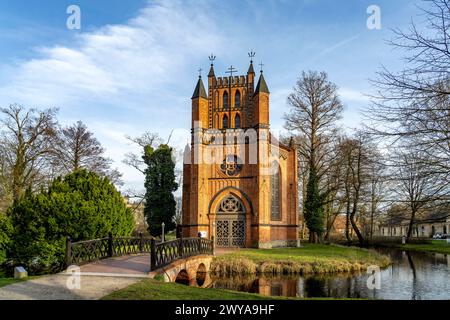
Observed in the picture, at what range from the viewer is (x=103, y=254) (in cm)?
1565

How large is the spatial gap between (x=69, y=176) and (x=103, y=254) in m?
4.65

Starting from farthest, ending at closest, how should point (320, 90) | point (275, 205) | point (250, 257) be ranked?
point (320, 90)
point (275, 205)
point (250, 257)

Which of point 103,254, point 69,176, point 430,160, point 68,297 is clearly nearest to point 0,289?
point 68,297

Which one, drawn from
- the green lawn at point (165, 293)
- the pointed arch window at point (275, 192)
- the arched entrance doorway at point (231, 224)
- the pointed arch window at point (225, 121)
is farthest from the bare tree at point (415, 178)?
the pointed arch window at point (225, 121)

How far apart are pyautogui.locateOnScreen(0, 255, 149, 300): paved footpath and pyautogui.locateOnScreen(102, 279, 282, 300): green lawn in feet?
1.37

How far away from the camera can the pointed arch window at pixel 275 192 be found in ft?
94.2

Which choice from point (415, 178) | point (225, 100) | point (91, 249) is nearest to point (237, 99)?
point (225, 100)

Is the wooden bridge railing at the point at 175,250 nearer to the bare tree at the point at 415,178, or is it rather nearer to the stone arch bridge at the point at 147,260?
the stone arch bridge at the point at 147,260

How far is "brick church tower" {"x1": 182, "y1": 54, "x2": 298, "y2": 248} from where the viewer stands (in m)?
26.9

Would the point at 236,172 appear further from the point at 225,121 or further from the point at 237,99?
the point at 237,99

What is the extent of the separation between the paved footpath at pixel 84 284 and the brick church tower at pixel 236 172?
13.5 m

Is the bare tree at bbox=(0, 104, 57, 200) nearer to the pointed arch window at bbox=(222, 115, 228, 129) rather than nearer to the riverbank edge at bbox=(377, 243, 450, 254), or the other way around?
the pointed arch window at bbox=(222, 115, 228, 129)

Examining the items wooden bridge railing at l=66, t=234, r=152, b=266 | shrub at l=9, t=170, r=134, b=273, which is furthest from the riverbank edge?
shrub at l=9, t=170, r=134, b=273
